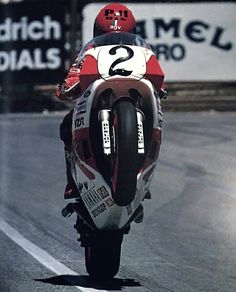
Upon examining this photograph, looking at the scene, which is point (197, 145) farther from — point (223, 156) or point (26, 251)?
point (26, 251)

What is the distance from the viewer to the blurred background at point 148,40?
74.0 ft

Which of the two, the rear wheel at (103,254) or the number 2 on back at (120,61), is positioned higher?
the number 2 on back at (120,61)

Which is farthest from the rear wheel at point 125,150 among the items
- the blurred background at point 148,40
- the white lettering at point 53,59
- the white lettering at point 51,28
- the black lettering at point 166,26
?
the black lettering at point 166,26

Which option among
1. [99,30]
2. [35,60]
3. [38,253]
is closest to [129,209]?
[99,30]

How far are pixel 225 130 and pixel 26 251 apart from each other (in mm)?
10476

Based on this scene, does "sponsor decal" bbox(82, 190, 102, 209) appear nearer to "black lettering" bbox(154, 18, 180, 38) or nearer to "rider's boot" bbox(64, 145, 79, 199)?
"rider's boot" bbox(64, 145, 79, 199)

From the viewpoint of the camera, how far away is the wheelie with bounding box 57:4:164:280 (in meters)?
6.98

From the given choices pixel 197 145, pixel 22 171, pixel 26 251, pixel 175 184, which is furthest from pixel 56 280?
pixel 197 145

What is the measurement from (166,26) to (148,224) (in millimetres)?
12755

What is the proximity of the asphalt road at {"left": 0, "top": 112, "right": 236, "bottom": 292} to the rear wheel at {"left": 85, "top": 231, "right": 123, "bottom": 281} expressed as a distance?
0.09 meters

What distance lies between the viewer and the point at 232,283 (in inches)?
305

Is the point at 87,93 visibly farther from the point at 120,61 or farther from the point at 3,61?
the point at 3,61

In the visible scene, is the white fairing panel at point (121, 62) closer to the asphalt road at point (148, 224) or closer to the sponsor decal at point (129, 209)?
the sponsor decal at point (129, 209)

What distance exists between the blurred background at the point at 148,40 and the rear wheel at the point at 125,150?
15.4m
